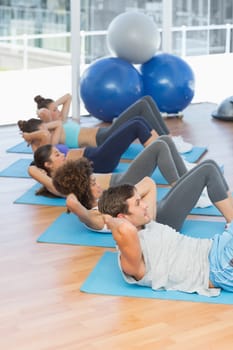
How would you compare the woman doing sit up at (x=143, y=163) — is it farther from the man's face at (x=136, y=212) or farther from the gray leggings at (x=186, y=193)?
the man's face at (x=136, y=212)

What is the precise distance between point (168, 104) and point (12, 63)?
10.1ft

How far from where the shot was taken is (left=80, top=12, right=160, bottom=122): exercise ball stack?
6059 mm

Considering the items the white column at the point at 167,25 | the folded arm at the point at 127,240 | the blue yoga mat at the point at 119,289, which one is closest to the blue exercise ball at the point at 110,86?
the white column at the point at 167,25

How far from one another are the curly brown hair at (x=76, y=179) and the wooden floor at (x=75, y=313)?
0.90 ft

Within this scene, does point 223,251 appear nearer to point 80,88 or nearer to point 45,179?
point 45,179

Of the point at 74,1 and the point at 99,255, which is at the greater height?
the point at 74,1

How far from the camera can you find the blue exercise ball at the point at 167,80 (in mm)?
6228

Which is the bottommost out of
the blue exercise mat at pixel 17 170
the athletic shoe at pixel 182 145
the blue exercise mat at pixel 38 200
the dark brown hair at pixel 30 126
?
the blue exercise mat at pixel 38 200

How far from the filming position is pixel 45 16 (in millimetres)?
8195

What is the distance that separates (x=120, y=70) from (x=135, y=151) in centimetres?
101

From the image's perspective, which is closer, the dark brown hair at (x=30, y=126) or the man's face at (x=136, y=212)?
the man's face at (x=136, y=212)

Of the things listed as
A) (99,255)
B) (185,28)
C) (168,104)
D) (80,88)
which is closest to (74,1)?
(80,88)

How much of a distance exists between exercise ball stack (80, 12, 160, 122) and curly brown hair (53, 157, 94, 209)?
2593 mm

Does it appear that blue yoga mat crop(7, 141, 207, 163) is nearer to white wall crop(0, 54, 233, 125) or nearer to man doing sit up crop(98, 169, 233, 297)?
white wall crop(0, 54, 233, 125)
